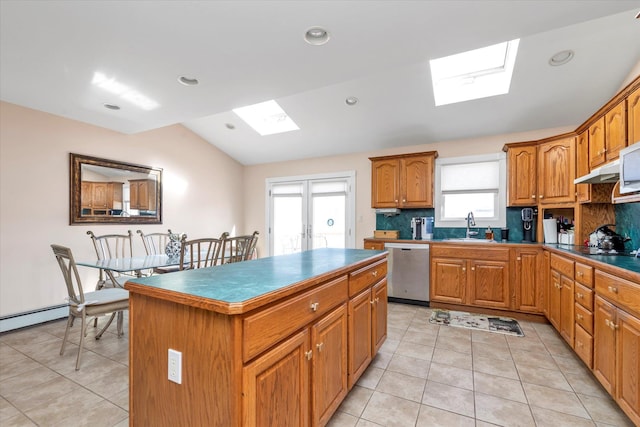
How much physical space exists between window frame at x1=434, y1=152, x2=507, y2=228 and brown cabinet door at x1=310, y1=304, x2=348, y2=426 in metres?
3.21

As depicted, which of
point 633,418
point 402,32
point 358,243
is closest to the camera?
point 633,418

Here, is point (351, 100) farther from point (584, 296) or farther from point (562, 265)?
point (584, 296)

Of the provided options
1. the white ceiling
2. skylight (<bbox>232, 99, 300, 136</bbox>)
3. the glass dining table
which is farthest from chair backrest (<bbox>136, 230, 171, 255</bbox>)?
skylight (<bbox>232, 99, 300, 136</bbox>)

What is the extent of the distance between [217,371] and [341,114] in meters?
3.85

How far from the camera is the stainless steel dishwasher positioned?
12.9 ft

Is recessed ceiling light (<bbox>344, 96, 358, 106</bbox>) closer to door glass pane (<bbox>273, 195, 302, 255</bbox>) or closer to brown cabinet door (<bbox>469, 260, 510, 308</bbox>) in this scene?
door glass pane (<bbox>273, 195, 302, 255</bbox>)

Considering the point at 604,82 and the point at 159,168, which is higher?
the point at 604,82

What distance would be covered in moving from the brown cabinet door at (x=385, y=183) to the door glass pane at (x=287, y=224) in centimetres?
173

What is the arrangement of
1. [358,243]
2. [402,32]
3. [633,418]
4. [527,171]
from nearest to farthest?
[633,418]
[402,32]
[527,171]
[358,243]

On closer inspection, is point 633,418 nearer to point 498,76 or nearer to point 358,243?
point 498,76

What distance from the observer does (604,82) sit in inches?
121

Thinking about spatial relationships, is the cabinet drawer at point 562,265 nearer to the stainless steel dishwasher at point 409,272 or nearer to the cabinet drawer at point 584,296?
the cabinet drawer at point 584,296

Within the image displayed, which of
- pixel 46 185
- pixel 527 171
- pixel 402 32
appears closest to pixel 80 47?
pixel 46 185

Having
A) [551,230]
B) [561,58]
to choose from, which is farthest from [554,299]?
[561,58]
